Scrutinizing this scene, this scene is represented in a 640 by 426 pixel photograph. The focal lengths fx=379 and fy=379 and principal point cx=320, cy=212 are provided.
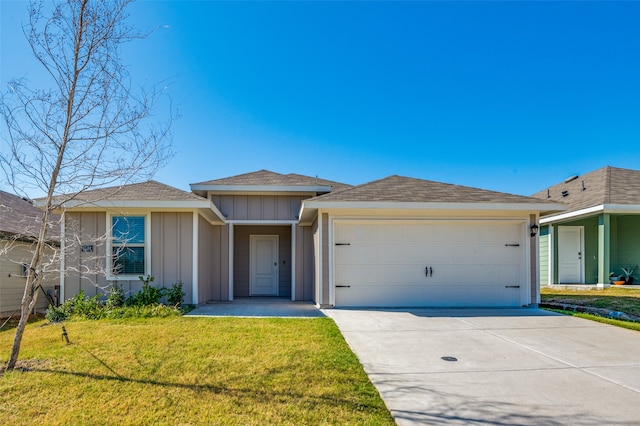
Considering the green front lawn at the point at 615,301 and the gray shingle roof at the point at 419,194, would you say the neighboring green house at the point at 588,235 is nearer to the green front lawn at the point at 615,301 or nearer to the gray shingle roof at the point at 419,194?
the green front lawn at the point at 615,301

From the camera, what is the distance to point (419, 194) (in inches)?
358

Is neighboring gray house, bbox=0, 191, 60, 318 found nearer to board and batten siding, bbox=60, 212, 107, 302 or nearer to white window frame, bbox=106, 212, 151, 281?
board and batten siding, bbox=60, 212, 107, 302

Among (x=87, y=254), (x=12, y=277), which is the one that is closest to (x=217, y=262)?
(x=87, y=254)

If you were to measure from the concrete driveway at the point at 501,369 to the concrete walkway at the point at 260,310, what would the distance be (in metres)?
1.31

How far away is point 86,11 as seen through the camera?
15.3 feet

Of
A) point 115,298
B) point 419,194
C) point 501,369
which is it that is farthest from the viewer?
point 419,194

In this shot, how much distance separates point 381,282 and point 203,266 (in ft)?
14.6

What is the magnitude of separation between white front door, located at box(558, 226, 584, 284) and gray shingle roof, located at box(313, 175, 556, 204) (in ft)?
21.2

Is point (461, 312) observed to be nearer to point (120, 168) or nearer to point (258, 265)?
point (258, 265)

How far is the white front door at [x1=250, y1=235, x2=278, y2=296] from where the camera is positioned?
11930 millimetres

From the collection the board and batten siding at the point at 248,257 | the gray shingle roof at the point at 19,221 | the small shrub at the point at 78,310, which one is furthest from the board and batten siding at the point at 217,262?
the gray shingle roof at the point at 19,221

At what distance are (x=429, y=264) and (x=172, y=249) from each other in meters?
6.05

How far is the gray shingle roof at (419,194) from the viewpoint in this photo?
8.73 metres

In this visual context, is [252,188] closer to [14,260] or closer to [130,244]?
[130,244]
